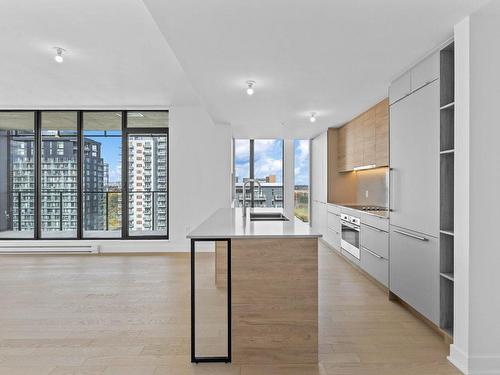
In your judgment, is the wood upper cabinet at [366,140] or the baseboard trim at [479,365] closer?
the baseboard trim at [479,365]

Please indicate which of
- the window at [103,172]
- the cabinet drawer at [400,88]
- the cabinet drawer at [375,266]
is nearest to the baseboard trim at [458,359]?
the cabinet drawer at [375,266]

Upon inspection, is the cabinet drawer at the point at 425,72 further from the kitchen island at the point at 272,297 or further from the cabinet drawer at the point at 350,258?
the cabinet drawer at the point at 350,258

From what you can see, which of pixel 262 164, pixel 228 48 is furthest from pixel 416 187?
pixel 262 164

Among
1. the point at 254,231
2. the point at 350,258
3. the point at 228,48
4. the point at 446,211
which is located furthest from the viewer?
the point at 350,258

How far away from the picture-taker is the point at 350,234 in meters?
5.32

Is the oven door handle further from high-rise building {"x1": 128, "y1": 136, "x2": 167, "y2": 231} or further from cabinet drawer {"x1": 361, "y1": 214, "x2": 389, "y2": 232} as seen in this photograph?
high-rise building {"x1": 128, "y1": 136, "x2": 167, "y2": 231}

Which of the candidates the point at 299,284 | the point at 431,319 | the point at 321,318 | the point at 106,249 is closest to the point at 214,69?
the point at 299,284

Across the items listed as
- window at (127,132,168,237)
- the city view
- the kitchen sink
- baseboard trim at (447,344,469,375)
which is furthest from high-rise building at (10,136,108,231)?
baseboard trim at (447,344,469,375)

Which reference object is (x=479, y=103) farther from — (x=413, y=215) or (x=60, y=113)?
(x=60, y=113)

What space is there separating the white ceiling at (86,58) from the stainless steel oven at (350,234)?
3.15m

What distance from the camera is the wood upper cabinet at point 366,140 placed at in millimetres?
4676

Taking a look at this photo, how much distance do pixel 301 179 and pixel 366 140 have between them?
3707mm

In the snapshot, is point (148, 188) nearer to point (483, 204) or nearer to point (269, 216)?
point (269, 216)

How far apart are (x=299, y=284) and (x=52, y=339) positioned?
6.89ft
